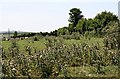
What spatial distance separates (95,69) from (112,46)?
429 cm

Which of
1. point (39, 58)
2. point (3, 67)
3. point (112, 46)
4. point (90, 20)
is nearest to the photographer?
point (3, 67)

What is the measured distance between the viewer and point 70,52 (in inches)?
404

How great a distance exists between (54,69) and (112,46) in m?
4.91

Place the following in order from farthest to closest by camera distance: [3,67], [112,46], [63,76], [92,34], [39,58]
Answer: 1. [92,34]
2. [112,46]
3. [39,58]
4. [3,67]
5. [63,76]

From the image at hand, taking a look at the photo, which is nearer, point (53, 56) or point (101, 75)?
point (101, 75)

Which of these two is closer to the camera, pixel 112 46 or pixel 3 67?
pixel 3 67

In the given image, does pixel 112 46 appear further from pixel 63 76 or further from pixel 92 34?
A: pixel 92 34

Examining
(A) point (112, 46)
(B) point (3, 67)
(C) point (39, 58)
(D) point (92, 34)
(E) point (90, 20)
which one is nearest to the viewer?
(B) point (3, 67)

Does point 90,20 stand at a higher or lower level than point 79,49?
higher

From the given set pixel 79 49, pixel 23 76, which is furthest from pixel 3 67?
pixel 79 49

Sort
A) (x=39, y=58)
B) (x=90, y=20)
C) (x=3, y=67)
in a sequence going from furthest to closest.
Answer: (x=90, y=20) < (x=39, y=58) < (x=3, y=67)

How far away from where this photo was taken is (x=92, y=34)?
25734 millimetres

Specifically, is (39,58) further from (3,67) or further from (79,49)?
(79,49)

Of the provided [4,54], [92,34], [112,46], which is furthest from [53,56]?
[92,34]
